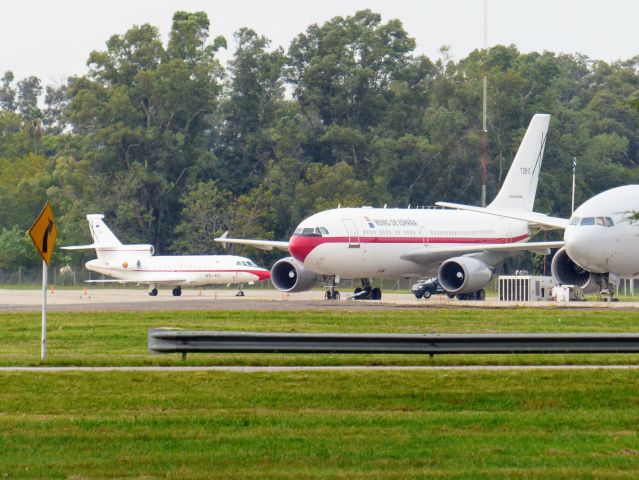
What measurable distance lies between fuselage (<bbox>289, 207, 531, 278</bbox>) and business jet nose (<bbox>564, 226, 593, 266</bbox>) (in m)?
11.6

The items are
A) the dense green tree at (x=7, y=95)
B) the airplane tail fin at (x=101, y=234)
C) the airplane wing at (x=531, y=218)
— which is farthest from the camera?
the dense green tree at (x=7, y=95)

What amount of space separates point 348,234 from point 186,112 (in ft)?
166

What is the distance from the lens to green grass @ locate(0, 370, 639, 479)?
12.2 meters

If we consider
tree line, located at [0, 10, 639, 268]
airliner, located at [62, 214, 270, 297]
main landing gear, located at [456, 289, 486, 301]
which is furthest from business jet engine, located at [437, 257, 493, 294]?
tree line, located at [0, 10, 639, 268]

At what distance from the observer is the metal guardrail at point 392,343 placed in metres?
21.7

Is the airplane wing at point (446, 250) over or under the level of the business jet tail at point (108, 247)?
under

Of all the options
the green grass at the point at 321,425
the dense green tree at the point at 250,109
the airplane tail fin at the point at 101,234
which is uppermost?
the dense green tree at the point at 250,109

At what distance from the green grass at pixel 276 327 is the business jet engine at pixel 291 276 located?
1401 cm

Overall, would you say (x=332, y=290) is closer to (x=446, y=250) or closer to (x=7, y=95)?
(x=446, y=250)

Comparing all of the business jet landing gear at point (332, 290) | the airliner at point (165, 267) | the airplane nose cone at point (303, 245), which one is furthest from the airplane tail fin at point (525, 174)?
the airplane nose cone at point (303, 245)

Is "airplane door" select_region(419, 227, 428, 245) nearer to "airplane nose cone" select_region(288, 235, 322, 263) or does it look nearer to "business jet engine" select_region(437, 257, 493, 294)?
"business jet engine" select_region(437, 257, 493, 294)

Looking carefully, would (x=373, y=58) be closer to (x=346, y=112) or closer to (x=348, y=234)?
(x=346, y=112)

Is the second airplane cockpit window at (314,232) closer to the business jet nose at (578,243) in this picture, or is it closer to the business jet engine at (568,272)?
the business jet engine at (568,272)

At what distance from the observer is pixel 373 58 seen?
353ft
